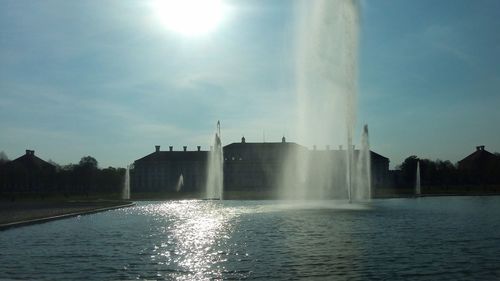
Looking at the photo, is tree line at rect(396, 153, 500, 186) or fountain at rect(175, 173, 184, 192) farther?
fountain at rect(175, 173, 184, 192)

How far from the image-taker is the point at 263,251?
16297mm

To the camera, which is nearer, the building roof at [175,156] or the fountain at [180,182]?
the fountain at [180,182]

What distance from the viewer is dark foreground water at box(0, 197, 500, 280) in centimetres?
1306

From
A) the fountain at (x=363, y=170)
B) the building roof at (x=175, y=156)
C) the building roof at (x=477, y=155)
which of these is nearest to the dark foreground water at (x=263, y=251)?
the fountain at (x=363, y=170)

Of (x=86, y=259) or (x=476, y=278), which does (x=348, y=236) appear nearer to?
(x=476, y=278)

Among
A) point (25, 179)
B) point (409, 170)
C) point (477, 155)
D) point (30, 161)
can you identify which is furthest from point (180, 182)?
point (477, 155)

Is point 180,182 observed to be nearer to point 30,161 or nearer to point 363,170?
point 30,161

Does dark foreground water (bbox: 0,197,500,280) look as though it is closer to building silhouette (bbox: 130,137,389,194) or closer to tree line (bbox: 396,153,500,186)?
tree line (bbox: 396,153,500,186)

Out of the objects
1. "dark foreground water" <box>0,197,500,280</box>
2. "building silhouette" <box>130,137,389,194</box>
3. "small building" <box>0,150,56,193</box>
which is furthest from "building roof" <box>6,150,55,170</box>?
"dark foreground water" <box>0,197,500,280</box>

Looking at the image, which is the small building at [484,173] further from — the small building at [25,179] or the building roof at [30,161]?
the building roof at [30,161]

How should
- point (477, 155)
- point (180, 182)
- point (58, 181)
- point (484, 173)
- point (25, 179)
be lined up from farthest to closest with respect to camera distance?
1. point (180, 182)
2. point (477, 155)
3. point (58, 181)
4. point (25, 179)
5. point (484, 173)

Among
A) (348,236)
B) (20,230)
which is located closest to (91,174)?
(20,230)

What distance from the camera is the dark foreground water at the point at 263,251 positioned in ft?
42.9

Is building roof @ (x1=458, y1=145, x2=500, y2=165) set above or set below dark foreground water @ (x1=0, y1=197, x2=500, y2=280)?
above
